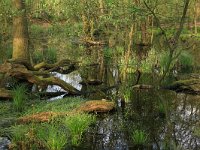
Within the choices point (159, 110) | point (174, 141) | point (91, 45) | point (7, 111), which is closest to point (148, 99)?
point (159, 110)

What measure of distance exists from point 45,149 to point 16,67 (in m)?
6.26

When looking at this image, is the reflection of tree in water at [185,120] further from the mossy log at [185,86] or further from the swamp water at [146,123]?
the mossy log at [185,86]

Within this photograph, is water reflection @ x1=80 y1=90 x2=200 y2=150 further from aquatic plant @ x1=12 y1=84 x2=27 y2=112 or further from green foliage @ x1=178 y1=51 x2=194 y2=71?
green foliage @ x1=178 y1=51 x2=194 y2=71

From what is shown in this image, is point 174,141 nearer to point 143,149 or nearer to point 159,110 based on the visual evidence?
point 143,149

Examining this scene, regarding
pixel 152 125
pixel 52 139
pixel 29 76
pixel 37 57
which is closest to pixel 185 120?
pixel 152 125

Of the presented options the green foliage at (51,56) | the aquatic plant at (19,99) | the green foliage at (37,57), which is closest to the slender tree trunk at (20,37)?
the aquatic plant at (19,99)

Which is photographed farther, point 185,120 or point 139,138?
point 185,120

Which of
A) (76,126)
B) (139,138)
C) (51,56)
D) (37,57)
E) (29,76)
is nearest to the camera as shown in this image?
(139,138)

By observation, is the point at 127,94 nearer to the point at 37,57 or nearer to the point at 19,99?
the point at 19,99

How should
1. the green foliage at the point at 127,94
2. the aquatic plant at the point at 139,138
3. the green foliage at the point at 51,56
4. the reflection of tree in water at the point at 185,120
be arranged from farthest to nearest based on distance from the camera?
the green foliage at the point at 51,56
the green foliage at the point at 127,94
the reflection of tree in water at the point at 185,120
the aquatic plant at the point at 139,138

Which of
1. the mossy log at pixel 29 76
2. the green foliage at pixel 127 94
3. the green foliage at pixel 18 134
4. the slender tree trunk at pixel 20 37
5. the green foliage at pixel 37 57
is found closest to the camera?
the green foliage at pixel 18 134

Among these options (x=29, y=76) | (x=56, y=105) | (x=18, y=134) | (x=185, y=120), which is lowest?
(x=185, y=120)

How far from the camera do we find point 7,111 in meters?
12.6

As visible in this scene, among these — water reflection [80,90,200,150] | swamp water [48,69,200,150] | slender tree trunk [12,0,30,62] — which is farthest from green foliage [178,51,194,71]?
slender tree trunk [12,0,30,62]
